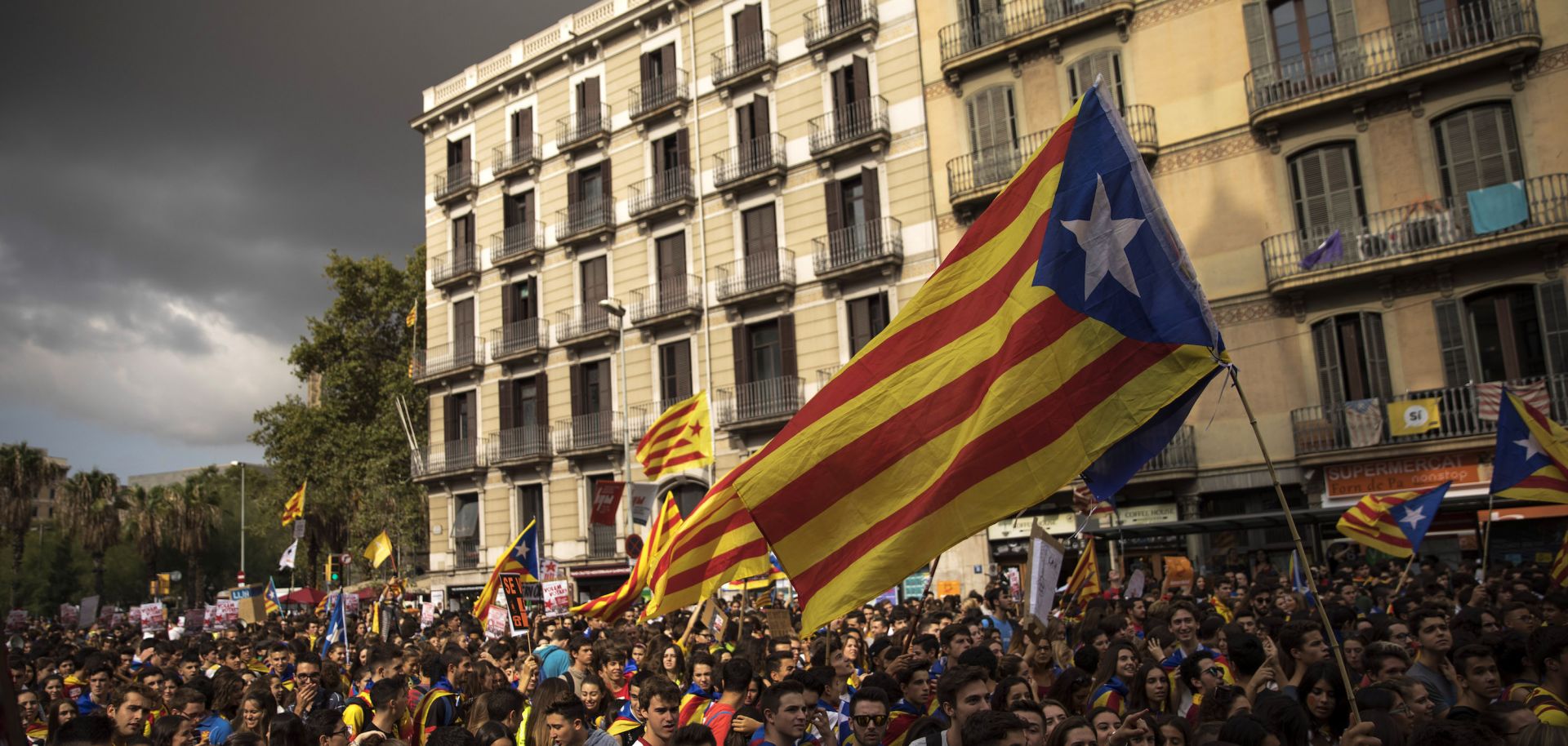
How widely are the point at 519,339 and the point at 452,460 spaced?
509 cm

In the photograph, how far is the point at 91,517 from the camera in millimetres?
54562

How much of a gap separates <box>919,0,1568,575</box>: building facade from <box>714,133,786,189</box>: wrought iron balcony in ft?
21.1

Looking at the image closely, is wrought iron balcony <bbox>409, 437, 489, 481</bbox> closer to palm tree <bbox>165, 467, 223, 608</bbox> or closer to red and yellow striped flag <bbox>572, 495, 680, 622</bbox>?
red and yellow striped flag <bbox>572, 495, 680, 622</bbox>

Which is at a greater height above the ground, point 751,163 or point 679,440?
point 751,163

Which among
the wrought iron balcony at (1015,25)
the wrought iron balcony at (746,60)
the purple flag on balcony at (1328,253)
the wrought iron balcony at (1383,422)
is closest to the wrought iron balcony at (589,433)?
the wrought iron balcony at (746,60)

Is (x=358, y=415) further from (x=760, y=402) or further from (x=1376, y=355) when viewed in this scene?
(x=1376, y=355)

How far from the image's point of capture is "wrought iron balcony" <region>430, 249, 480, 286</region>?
38.5 meters

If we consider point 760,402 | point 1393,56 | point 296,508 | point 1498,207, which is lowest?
point 296,508

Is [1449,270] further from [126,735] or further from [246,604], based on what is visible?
[246,604]

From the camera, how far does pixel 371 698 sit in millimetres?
7797

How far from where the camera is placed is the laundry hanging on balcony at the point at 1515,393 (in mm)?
19812

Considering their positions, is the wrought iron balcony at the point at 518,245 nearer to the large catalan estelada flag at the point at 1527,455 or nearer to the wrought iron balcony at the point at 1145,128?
the wrought iron balcony at the point at 1145,128

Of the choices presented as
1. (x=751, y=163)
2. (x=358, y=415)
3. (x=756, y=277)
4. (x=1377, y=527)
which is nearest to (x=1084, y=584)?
(x=1377, y=527)

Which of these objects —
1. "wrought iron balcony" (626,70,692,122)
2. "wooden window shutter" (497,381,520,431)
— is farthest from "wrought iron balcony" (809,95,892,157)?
"wooden window shutter" (497,381,520,431)
